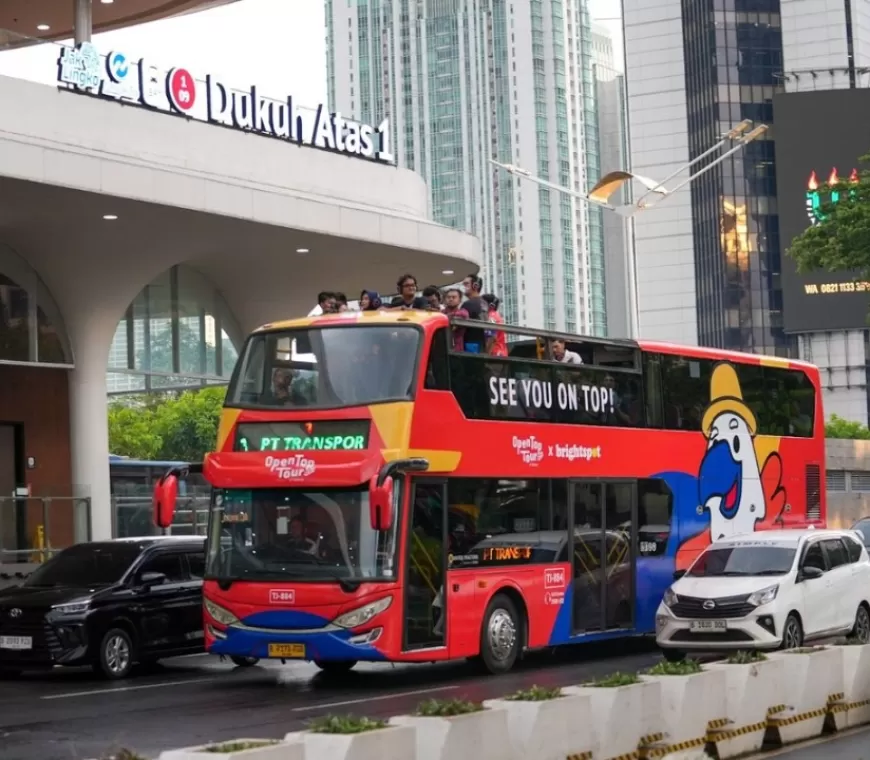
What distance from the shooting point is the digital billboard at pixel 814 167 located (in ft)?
346

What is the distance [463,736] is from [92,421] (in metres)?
21.4

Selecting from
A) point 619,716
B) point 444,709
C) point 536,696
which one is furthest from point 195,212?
point 444,709

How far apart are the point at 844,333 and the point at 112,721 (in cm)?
10692

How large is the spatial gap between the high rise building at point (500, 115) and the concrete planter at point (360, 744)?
174 m

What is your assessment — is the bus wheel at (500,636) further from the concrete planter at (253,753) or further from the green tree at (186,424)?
the green tree at (186,424)

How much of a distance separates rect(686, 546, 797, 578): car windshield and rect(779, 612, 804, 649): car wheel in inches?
22.5

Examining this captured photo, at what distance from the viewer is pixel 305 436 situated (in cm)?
1761

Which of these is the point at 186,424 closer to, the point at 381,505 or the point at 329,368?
the point at 329,368

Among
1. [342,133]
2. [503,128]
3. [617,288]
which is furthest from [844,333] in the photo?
[342,133]

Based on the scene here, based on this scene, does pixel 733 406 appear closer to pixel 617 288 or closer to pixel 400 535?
pixel 400 535

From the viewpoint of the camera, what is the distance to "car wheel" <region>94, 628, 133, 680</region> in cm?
1944

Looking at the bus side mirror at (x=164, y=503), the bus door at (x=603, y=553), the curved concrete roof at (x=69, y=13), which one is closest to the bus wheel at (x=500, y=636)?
the bus door at (x=603, y=553)

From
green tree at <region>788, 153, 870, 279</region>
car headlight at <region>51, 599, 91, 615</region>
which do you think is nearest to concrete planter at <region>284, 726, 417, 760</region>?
car headlight at <region>51, 599, 91, 615</region>

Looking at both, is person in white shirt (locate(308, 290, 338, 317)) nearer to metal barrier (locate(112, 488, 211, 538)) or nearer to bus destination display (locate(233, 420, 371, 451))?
bus destination display (locate(233, 420, 371, 451))
